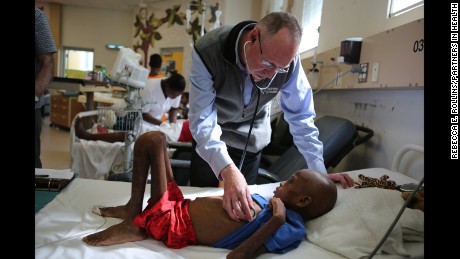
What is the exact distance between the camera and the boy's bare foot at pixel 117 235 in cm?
101

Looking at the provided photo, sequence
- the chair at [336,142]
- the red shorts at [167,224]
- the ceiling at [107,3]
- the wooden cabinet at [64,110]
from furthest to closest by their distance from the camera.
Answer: the ceiling at [107,3] < the wooden cabinet at [64,110] < the chair at [336,142] < the red shorts at [167,224]

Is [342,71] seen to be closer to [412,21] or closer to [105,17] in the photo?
[412,21]

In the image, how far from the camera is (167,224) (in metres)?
1.09

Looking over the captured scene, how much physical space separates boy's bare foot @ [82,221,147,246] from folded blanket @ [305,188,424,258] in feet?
1.97

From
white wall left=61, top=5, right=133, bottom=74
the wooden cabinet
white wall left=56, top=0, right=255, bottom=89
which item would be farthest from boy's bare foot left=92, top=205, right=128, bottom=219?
white wall left=61, top=5, right=133, bottom=74

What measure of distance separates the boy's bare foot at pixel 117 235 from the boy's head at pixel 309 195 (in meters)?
0.54

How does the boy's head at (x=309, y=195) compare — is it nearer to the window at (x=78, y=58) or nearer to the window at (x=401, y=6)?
the window at (x=401, y=6)

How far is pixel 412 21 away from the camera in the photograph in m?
1.29

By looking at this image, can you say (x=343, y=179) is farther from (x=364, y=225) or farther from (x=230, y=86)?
(x=230, y=86)

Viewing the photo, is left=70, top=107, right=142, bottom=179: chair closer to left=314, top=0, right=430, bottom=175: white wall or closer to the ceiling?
left=314, top=0, right=430, bottom=175: white wall

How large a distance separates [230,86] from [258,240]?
2.04ft

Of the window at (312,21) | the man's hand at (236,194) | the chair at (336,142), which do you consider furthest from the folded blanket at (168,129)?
the man's hand at (236,194)

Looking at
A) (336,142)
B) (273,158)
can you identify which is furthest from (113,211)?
(273,158)
